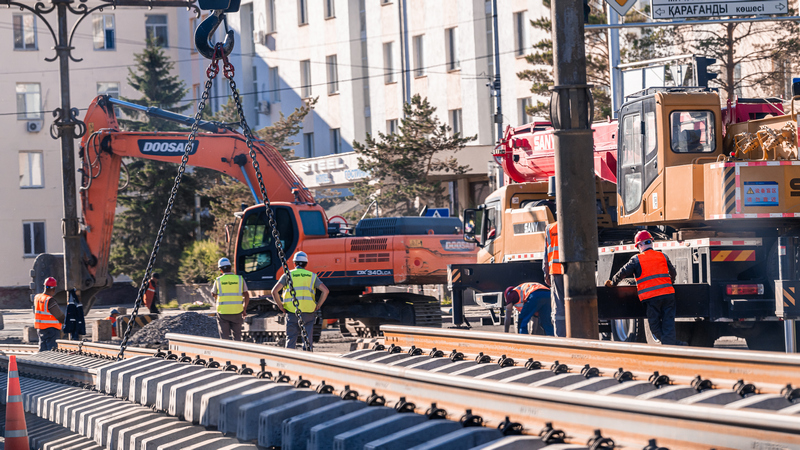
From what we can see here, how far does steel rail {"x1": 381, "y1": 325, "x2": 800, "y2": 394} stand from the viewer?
267 inches

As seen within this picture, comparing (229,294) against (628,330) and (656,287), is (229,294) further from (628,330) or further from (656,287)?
(656,287)

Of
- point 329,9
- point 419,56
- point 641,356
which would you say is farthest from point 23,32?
point 641,356

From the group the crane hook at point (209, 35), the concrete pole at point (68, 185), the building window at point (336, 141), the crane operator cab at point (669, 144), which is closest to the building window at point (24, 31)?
the building window at point (336, 141)

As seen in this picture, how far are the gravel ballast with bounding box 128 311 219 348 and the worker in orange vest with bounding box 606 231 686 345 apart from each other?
11146 millimetres

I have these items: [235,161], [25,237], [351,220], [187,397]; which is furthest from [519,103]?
[187,397]

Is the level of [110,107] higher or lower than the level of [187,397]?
higher

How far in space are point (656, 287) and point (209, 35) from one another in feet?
20.3

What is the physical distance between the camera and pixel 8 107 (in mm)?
53812

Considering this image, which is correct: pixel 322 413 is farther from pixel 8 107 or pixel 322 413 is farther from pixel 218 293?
pixel 8 107

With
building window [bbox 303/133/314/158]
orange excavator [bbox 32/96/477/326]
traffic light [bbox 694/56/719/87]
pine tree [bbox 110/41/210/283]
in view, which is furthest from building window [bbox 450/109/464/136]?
traffic light [bbox 694/56/719/87]

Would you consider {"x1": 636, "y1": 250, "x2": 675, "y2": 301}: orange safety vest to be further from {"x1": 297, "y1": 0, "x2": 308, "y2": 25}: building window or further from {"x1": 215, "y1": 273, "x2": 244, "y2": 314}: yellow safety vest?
{"x1": 297, "y1": 0, "x2": 308, "y2": 25}: building window

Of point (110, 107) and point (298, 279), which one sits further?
point (110, 107)

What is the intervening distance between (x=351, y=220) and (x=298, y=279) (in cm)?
2309

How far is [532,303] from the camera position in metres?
13.2
